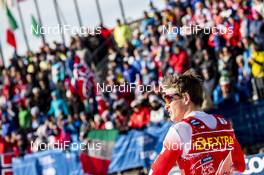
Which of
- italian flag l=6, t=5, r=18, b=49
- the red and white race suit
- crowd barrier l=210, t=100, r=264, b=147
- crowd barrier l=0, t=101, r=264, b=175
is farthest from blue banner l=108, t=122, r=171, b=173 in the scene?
italian flag l=6, t=5, r=18, b=49

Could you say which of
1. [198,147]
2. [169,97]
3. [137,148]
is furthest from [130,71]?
[198,147]

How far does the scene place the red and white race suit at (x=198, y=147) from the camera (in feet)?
14.8

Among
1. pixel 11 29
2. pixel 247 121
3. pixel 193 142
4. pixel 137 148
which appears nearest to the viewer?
pixel 193 142

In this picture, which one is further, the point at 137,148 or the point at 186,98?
the point at 137,148

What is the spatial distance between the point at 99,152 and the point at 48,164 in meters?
1.60

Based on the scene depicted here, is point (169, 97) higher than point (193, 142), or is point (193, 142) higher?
point (169, 97)

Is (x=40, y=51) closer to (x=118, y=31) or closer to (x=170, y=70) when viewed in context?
(x=118, y=31)

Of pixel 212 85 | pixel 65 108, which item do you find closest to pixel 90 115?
pixel 65 108

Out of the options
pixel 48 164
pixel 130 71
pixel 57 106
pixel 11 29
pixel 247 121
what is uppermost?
pixel 11 29

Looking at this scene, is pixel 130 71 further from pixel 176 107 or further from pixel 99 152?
pixel 176 107

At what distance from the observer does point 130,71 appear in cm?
1630

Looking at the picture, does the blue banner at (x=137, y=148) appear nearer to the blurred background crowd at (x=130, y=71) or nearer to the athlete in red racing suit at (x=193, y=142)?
Result: the blurred background crowd at (x=130, y=71)

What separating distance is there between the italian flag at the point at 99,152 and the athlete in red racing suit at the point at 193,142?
10.3 meters

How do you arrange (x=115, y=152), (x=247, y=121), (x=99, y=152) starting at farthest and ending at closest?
(x=99, y=152) < (x=115, y=152) < (x=247, y=121)
